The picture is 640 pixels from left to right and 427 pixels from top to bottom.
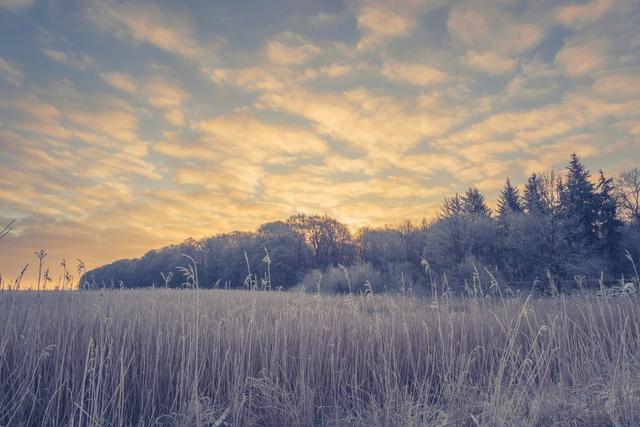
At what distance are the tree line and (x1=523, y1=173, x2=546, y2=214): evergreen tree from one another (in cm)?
11

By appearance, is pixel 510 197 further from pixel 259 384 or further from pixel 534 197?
pixel 259 384

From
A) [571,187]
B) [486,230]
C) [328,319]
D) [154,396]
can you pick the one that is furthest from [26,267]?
[571,187]

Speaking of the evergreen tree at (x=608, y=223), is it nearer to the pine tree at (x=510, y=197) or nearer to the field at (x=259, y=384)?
the pine tree at (x=510, y=197)

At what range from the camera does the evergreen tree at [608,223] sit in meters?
30.2

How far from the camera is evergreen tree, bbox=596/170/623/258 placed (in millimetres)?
30155

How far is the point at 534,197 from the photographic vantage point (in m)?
30.3

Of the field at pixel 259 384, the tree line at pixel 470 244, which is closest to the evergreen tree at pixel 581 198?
the tree line at pixel 470 244

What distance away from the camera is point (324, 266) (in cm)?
4419

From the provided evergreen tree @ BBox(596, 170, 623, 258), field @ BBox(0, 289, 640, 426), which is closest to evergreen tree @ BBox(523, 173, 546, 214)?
evergreen tree @ BBox(596, 170, 623, 258)

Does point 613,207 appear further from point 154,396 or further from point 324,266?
point 154,396

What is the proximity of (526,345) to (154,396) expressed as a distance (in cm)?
652

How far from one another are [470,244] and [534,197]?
7.58 metres

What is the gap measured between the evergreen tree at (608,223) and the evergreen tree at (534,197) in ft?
17.6

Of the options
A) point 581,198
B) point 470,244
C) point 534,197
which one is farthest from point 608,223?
point 470,244
